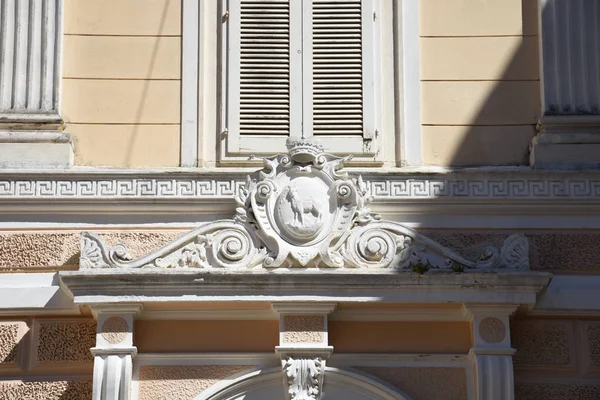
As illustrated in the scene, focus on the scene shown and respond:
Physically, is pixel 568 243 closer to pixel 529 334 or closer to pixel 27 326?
pixel 529 334

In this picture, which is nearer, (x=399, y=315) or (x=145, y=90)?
(x=399, y=315)

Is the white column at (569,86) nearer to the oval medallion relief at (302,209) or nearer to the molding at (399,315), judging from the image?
the molding at (399,315)

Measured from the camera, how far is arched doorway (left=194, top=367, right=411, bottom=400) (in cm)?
1095

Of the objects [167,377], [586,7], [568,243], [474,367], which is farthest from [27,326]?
[586,7]

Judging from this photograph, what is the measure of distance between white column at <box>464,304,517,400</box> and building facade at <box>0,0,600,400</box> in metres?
0.02

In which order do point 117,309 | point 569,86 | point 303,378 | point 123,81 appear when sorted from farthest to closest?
1. point 123,81
2. point 569,86
3. point 117,309
4. point 303,378

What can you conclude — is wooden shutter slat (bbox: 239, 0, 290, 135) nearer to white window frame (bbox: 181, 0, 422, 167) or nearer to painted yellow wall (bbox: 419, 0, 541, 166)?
white window frame (bbox: 181, 0, 422, 167)

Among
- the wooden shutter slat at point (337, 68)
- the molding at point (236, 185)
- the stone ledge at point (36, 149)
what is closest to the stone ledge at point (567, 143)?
the molding at point (236, 185)

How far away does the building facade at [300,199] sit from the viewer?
11.0m

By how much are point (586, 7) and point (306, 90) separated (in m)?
2.23

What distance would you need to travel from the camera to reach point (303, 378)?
10.9m

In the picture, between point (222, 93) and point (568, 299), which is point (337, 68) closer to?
point (222, 93)

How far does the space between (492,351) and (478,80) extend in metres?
2.22

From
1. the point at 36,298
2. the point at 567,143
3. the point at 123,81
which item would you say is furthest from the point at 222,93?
the point at 567,143
